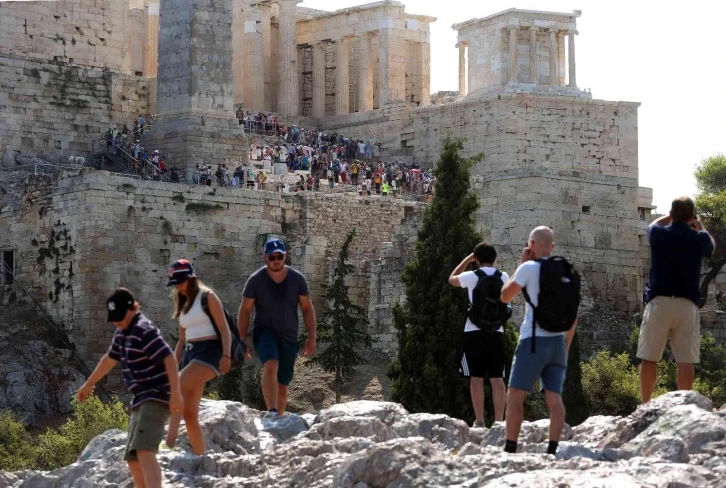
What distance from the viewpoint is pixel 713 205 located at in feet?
153

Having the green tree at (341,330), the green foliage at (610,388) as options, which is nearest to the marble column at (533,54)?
the green tree at (341,330)

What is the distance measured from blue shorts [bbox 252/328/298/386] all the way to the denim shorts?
1.34m

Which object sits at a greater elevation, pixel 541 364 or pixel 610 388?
pixel 541 364

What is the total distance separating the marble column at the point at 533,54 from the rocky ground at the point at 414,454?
4056 cm

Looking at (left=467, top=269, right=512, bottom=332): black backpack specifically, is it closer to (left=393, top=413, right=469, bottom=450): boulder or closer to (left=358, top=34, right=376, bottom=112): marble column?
(left=393, top=413, right=469, bottom=450): boulder

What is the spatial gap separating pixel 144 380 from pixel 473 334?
3.97 metres

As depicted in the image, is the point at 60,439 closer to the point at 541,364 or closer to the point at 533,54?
the point at 541,364

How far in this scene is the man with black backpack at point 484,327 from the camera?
16.9 meters

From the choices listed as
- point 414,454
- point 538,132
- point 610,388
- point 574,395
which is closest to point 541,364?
point 414,454

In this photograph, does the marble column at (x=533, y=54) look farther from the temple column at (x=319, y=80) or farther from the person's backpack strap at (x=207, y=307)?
the person's backpack strap at (x=207, y=307)

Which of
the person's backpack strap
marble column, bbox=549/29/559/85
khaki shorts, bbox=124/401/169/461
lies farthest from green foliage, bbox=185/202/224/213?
khaki shorts, bbox=124/401/169/461

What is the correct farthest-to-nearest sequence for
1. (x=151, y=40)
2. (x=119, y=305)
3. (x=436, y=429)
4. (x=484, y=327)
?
(x=151, y=40) → (x=484, y=327) → (x=436, y=429) → (x=119, y=305)

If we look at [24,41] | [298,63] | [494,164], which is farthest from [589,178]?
[298,63]

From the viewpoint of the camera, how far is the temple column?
2245 inches
